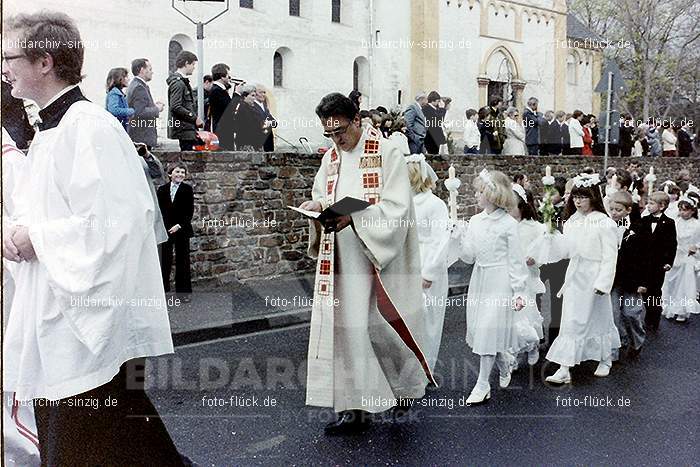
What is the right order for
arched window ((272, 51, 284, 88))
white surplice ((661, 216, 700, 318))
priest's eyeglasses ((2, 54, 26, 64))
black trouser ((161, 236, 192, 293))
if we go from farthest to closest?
1. white surplice ((661, 216, 700, 318))
2. black trouser ((161, 236, 192, 293))
3. arched window ((272, 51, 284, 88))
4. priest's eyeglasses ((2, 54, 26, 64))

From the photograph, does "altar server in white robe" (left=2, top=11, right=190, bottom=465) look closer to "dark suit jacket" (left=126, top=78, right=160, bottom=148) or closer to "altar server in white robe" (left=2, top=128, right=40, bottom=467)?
"altar server in white robe" (left=2, top=128, right=40, bottom=467)

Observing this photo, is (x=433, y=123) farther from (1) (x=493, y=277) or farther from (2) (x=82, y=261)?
(2) (x=82, y=261)

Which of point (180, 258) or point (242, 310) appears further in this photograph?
point (242, 310)

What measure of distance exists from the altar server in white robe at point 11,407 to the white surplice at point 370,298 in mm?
1406

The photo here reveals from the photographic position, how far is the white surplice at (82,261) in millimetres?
2871

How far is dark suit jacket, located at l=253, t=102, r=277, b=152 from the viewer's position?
18.6ft

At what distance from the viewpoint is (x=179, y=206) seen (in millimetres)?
6438

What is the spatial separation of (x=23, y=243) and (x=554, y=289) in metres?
4.25

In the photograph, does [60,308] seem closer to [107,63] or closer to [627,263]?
[107,63]

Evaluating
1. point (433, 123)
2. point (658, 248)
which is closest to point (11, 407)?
point (433, 123)

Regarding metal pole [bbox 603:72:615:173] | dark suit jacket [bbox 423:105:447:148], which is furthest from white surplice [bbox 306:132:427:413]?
metal pole [bbox 603:72:615:173]

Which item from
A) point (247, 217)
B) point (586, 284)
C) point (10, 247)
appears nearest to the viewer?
point (10, 247)

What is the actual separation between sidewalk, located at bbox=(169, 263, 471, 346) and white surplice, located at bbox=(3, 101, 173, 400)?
3005mm

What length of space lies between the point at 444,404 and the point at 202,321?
7.33 feet
